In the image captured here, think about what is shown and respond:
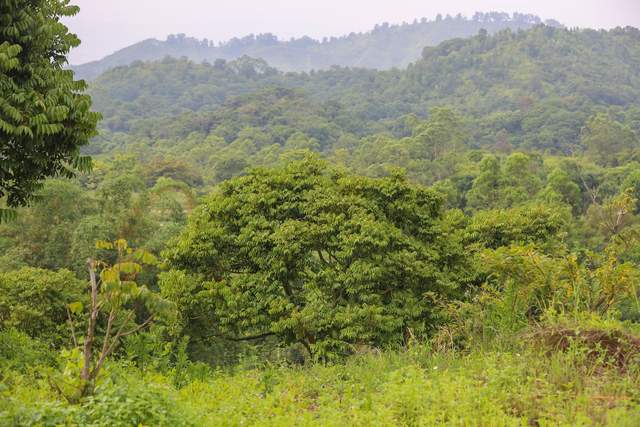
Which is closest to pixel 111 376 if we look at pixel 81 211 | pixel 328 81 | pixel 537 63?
pixel 81 211

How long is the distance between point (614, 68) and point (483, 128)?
52769 millimetres

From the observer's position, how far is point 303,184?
1298 centimetres

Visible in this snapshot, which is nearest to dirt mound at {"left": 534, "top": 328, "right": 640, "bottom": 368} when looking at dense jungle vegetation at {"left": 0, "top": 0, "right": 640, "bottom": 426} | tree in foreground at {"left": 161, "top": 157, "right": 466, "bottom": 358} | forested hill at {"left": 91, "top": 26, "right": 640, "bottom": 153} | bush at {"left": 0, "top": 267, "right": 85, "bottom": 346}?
dense jungle vegetation at {"left": 0, "top": 0, "right": 640, "bottom": 426}

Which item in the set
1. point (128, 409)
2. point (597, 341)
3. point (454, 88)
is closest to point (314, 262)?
point (597, 341)

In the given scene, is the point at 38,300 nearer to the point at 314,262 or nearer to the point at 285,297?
the point at 285,297

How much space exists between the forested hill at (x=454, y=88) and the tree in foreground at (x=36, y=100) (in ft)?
256

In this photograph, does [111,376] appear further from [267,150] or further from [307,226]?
[267,150]

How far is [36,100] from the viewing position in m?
6.66

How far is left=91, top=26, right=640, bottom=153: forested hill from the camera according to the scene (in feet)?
304

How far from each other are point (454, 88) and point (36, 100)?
409 ft

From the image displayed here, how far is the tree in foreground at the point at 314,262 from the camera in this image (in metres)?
11.1

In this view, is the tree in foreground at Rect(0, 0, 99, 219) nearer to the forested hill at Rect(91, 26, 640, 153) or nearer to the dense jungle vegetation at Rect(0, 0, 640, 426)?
the dense jungle vegetation at Rect(0, 0, 640, 426)

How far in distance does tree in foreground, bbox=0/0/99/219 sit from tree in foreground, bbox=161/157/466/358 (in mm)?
4773

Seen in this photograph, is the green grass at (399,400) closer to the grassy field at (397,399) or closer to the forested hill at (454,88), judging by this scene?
the grassy field at (397,399)
